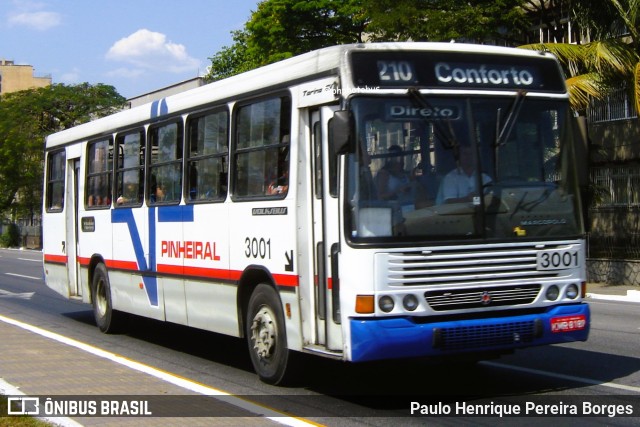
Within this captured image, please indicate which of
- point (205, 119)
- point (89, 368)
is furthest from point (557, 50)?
point (89, 368)

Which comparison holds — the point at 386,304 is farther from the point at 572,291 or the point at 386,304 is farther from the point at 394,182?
the point at 572,291

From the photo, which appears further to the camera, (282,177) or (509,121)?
(282,177)

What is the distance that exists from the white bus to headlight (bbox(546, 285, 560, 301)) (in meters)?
0.02

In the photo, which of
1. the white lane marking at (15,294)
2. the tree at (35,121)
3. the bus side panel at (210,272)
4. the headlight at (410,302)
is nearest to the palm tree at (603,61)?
the bus side panel at (210,272)

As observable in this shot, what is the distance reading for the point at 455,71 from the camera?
865 cm

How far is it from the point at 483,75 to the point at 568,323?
238 centimetres

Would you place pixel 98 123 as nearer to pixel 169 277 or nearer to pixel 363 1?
pixel 169 277

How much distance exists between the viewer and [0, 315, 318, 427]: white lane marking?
806 cm

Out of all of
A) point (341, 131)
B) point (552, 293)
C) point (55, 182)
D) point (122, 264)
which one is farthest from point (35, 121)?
point (552, 293)

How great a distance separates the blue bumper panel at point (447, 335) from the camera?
791 centimetres

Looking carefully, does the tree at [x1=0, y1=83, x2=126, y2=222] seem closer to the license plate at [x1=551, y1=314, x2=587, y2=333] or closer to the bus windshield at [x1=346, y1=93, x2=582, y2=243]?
the bus windshield at [x1=346, y1=93, x2=582, y2=243]

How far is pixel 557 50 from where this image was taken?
22.6 m

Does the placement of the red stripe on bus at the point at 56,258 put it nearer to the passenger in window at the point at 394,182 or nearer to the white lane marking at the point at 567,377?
the white lane marking at the point at 567,377

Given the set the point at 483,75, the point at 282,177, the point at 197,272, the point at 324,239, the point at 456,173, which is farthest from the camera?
the point at 197,272
